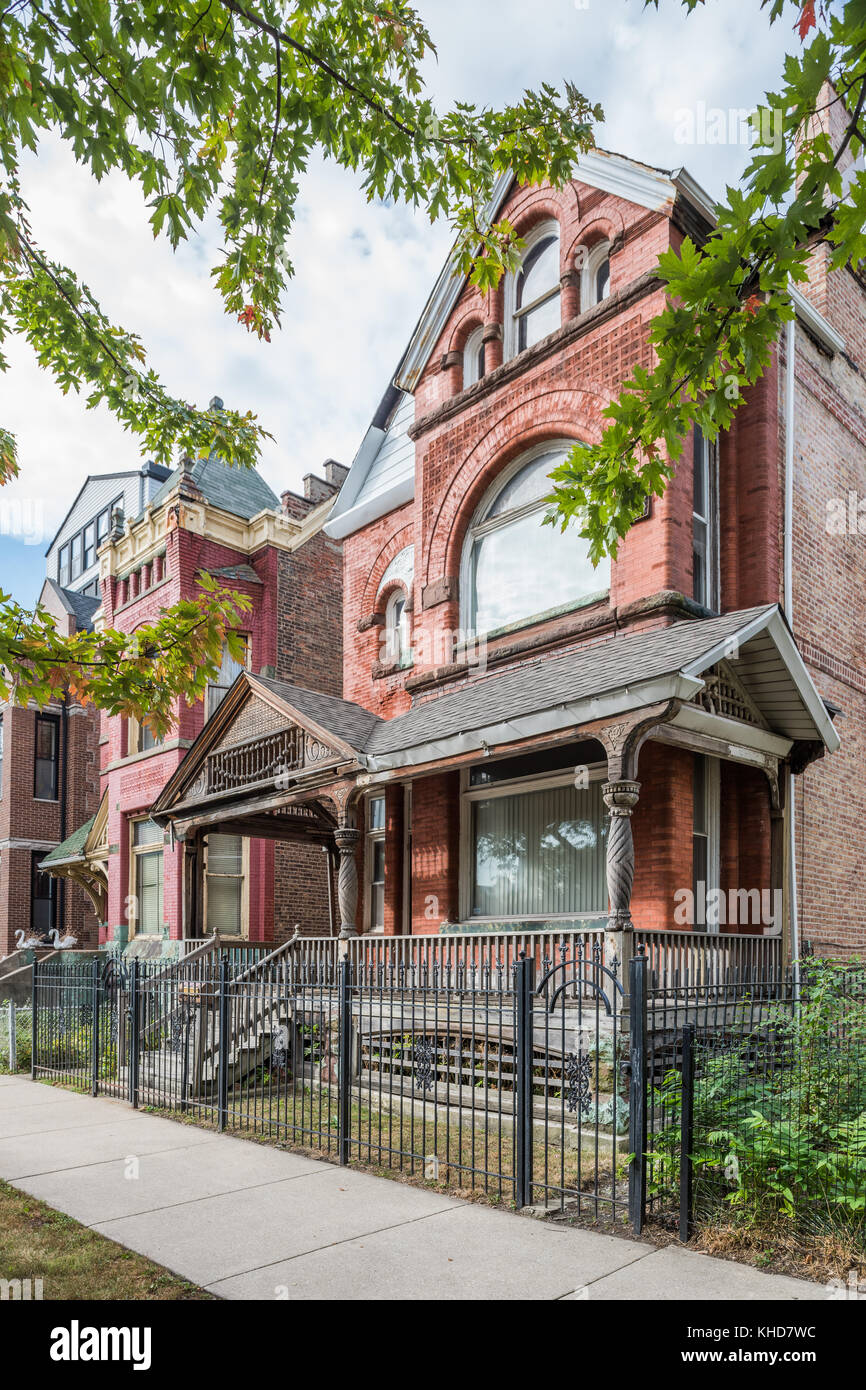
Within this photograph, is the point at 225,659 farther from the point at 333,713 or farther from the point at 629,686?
the point at 629,686

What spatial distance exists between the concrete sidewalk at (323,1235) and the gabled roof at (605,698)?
14.2 ft

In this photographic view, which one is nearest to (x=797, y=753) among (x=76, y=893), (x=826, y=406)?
(x=826, y=406)

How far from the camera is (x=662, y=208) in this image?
1199 centimetres

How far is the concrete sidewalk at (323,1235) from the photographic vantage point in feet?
17.1

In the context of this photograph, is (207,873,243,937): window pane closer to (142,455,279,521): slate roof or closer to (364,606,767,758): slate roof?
(142,455,279,521): slate roof

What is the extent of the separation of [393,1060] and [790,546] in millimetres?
7583

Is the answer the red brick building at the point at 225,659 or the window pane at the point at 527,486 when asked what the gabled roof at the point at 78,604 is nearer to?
the red brick building at the point at 225,659

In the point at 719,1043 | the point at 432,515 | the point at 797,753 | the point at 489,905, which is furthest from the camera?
the point at 432,515

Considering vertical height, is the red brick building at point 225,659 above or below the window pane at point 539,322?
below

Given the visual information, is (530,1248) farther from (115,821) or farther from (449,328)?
(115,821)

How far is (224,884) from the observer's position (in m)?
20.0

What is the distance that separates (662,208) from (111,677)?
29.5 feet

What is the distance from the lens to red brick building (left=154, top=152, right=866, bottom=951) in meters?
10.6

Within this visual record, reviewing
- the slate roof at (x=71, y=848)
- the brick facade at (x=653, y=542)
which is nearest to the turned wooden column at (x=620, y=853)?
the brick facade at (x=653, y=542)
